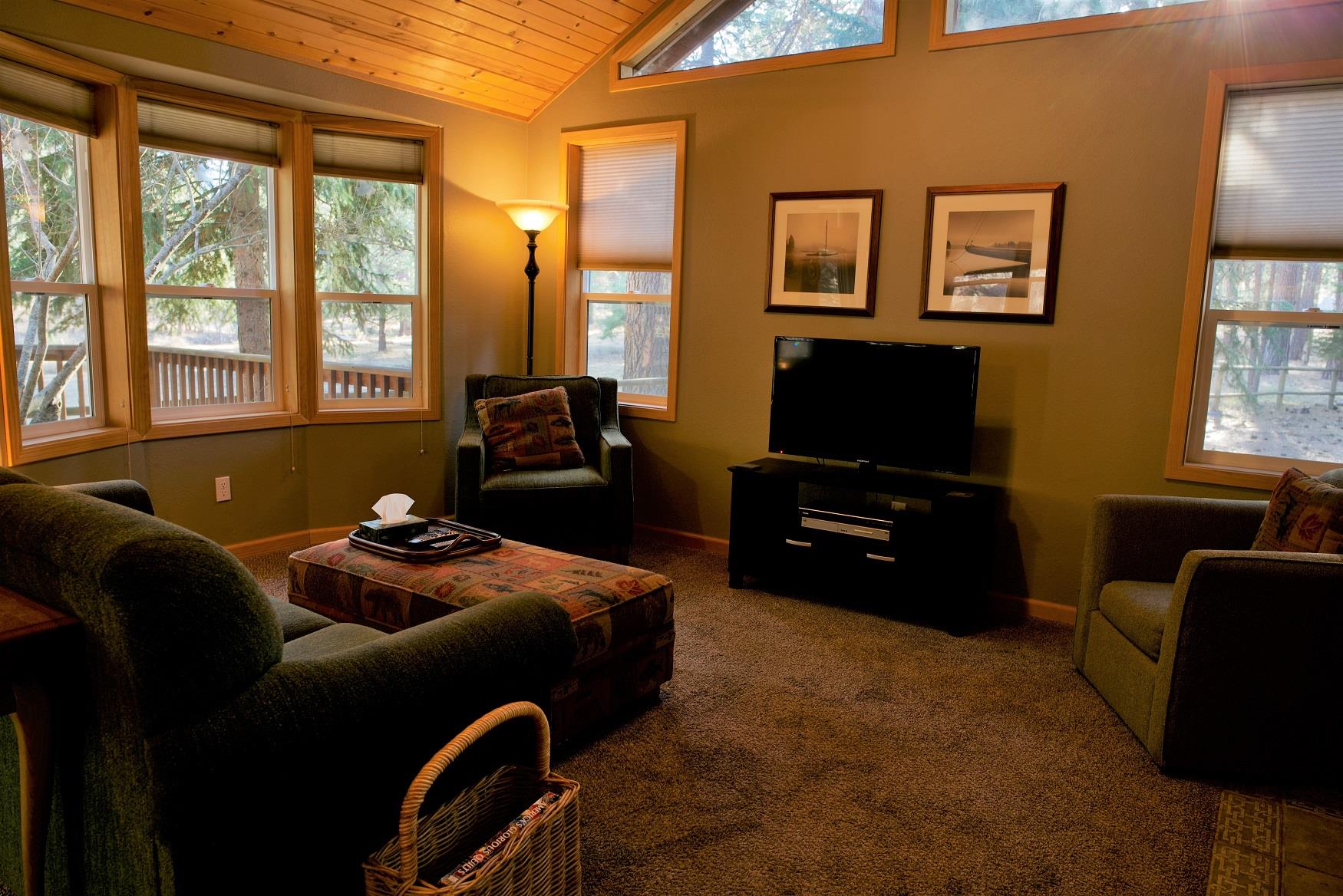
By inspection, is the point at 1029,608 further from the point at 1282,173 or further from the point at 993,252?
the point at 1282,173

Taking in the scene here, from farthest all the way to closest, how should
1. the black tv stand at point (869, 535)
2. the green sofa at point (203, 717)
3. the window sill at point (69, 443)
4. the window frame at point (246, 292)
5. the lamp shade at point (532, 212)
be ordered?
1. the lamp shade at point (532, 212)
2. the window frame at point (246, 292)
3. the black tv stand at point (869, 535)
4. the window sill at point (69, 443)
5. the green sofa at point (203, 717)

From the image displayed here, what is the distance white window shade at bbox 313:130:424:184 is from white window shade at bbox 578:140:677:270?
3.01 ft

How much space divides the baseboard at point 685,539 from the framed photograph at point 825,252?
1243 mm

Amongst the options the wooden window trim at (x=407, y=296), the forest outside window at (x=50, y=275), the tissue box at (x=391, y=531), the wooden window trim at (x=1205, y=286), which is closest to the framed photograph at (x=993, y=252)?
the wooden window trim at (x=1205, y=286)

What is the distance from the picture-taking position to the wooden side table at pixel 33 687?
4.32ft

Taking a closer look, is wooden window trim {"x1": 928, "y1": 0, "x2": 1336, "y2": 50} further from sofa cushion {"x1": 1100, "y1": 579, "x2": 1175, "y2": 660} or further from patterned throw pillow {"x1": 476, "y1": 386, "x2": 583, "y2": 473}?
patterned throw pillow {"x1": 476, "y1": 386, "x2": 583, "y2": 473}

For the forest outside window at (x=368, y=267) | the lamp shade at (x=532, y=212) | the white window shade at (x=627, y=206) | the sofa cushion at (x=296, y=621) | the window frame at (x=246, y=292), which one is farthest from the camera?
the white window shade at (x=627, y=206)

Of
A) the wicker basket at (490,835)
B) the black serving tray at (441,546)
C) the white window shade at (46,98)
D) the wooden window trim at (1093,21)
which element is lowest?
the wicker basket at (490,835)

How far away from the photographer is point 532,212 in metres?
4.71

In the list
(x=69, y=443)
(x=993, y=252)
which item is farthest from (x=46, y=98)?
(x=993, y=252)

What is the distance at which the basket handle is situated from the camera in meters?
1.42

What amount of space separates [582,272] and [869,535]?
2.41 m

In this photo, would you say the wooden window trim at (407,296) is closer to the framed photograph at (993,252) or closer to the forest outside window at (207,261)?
the forest outside window at (207,261)

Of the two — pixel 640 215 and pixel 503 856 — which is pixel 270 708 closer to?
pixel 503 856
